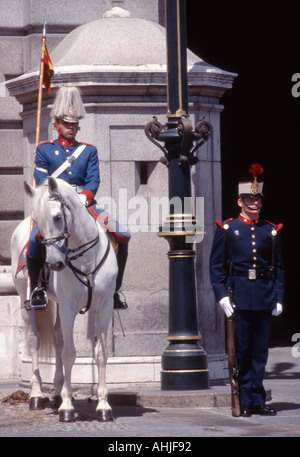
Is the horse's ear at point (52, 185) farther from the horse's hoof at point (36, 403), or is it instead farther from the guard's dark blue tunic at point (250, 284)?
the horse's hoof at point (36, 403)

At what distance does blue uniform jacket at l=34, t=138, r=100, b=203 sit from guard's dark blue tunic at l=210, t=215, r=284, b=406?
4.12 ft

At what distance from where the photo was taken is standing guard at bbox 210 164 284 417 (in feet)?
38.6

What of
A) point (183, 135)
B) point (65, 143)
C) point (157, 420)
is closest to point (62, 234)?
point (65, 143)

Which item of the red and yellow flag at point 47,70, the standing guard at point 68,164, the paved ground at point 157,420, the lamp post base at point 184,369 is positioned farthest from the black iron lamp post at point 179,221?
the red and yellow flag at point 47,70

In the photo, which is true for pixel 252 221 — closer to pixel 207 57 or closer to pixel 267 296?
pixel 267 296

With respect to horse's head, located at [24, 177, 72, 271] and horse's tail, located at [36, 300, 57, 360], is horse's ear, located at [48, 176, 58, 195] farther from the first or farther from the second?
horse's tail, located at [36, 300, 57, 360]

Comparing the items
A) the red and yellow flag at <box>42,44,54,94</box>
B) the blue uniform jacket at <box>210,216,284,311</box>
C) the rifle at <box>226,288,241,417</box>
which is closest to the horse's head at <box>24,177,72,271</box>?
the blue uniform jacket at <box>210,216,284,311</box>

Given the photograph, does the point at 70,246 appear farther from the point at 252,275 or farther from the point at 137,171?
the point at 137,171

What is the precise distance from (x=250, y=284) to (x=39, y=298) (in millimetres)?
1858

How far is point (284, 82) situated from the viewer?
19.1 meters

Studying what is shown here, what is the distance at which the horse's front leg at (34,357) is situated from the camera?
12.5m

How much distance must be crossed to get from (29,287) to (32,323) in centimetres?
68

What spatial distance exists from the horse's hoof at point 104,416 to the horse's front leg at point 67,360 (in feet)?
0.75

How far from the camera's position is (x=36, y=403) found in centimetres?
1252
